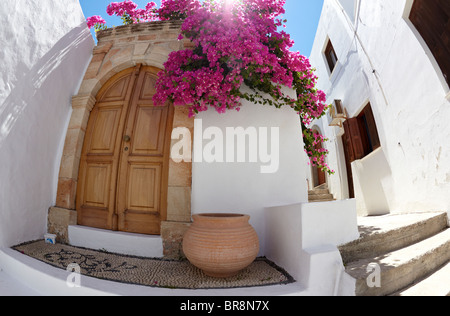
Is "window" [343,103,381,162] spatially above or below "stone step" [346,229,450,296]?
above

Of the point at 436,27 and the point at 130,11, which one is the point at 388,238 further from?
the point at 130,11

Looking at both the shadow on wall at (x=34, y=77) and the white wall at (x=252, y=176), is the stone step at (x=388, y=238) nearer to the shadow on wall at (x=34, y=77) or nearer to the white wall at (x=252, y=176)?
the white wall at (x=252, y=176)

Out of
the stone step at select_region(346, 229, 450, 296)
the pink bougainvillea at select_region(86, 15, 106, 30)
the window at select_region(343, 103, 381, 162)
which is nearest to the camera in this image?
the stone step at select_region(346, 229, 450, 296)

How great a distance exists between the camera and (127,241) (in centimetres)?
258

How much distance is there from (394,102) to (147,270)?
468 centimetres

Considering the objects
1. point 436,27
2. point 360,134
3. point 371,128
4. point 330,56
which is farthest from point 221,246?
point 330,56

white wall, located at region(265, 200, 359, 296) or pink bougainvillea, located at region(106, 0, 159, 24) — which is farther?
pink bougainvillea, located at region(106, 0, 159, 24)

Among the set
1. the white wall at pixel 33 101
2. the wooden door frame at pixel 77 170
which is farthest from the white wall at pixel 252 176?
the white wall at pixel 33 101

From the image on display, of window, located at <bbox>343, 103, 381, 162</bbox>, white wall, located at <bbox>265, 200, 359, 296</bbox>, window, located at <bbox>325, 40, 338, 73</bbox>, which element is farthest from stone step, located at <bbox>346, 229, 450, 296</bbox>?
window, located at <bbox>325, 40, 338, 73</bbox>

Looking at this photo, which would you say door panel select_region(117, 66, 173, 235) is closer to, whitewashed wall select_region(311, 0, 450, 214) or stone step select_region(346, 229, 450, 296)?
stone step select_region(346, 229, 450, 296)

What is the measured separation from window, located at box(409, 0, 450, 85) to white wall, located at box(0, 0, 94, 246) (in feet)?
16.9

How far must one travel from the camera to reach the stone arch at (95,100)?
2.54m

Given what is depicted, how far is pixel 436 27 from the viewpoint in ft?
10.0

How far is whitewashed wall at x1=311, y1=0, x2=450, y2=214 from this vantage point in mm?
3121
